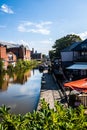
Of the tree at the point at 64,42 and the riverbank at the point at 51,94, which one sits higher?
the tree at the point at 64,42

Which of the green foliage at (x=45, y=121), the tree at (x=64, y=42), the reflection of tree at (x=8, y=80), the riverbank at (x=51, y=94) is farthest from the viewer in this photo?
the tree at (x=64, y=42)

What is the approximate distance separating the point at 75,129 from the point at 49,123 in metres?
0.50

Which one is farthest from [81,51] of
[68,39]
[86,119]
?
[68,39]

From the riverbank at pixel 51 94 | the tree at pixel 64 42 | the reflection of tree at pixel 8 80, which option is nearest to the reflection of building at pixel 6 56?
the tree at pixel 64 42

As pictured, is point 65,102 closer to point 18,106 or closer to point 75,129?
point 18,106

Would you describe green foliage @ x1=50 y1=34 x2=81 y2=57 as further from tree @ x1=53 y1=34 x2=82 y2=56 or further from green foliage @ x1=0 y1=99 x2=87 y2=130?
green foliage @ x1=0 y1=99 x2=87 y2=130

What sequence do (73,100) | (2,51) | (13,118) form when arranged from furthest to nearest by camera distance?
1. (2,51)
2. (73,100)
3. (13,118)

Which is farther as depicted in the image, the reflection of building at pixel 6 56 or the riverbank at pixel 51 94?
the reflection of building at pixel 6 56

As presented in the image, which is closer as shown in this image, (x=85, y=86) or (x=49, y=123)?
(x=49, y=123)

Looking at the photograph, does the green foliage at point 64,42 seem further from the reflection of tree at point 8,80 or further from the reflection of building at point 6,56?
the reflection of tree at point 8,80

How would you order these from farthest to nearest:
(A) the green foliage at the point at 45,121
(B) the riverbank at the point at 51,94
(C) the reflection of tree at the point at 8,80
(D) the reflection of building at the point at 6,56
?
(D) the reflection of building at the point at 6,56 → (C) the reflection of tree at the point at 8,80 → (B) the riverbank at the point at 51,94 → (A) the green foliage at the point at 45,121

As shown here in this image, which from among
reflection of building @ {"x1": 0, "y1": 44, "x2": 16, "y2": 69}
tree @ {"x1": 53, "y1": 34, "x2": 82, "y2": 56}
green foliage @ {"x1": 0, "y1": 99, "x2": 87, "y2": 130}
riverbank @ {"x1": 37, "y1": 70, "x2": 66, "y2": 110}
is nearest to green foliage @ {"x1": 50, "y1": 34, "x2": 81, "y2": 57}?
tree @ {"x1": 53, "y1": 34, "x2": 82, "y2": 56}

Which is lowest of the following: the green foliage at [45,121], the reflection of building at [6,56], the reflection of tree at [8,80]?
the reflection of tree at [8,80]

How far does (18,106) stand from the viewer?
23.2m
